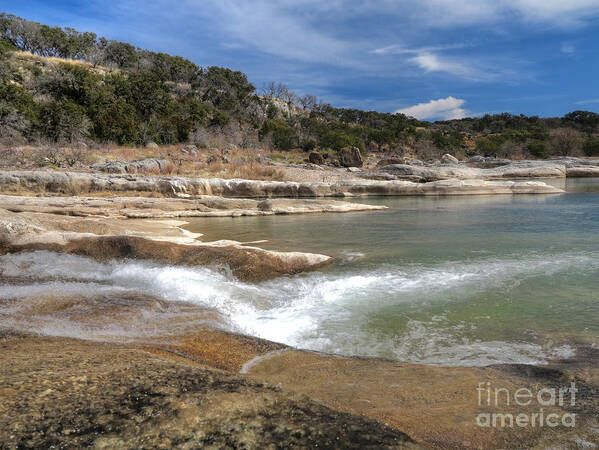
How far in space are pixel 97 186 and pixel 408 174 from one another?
20577 millimetres

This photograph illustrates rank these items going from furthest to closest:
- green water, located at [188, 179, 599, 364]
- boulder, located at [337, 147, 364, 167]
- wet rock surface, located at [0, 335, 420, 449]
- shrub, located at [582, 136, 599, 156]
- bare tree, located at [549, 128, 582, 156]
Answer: bare tree, located at [549, 128, 582, 156]
shrub, located at [582, 136, 599, 156]
boulder, located at [337, 147, 364, 167]
green water, located at [188, 179, 599, 364]
wet rock surface, located at [0, 335, 420, 449]

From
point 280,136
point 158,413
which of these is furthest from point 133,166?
point 280,136

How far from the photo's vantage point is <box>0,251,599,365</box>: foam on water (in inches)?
164

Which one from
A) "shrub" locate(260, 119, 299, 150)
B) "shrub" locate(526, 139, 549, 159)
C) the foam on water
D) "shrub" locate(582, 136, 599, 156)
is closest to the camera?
the foam on water

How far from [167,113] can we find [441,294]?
45.0 m

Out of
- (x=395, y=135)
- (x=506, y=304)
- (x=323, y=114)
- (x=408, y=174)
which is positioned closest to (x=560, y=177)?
(x=408, y=174)

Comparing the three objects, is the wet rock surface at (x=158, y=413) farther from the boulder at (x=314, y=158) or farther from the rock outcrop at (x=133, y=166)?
the boulder at (x=314, y=158)

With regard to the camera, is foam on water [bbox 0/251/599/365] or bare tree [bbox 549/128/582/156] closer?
foam on water [bbox 0/251/599/365]

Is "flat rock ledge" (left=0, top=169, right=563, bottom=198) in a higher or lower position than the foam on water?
higher

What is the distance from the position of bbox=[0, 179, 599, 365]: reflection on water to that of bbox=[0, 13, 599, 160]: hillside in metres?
28.5

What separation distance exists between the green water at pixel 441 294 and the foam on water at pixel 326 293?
2 centimetres

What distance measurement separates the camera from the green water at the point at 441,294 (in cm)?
430

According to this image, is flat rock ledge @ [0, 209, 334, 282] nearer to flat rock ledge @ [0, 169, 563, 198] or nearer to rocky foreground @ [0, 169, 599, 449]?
rocky foreground @ [0, 169, 599, 449]
